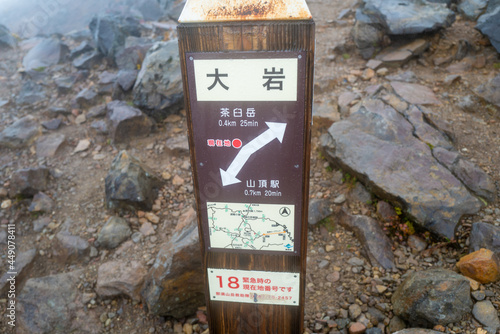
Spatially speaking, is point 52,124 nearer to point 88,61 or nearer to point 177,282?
point 88,61

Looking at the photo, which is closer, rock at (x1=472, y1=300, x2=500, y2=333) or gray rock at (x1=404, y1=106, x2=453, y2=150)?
rock at (x1=472, y1=300, x2=500, y2=333)

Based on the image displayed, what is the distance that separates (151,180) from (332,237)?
2.30m

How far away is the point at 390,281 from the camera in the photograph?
3533 mm

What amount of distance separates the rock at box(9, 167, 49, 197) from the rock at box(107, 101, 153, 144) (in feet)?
3.87

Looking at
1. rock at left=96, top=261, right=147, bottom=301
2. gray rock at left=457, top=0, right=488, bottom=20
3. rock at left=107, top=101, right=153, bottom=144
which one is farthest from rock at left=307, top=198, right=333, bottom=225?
gray rock at left=457, top=0, right=488, bottom=20

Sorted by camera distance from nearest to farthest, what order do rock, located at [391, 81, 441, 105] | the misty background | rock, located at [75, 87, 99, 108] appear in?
1. rock, located at [391, 81, 441, 105]
2. rock, located at [75, 87, 99, 108]
3. the misty background

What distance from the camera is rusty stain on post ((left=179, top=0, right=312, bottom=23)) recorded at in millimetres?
1890

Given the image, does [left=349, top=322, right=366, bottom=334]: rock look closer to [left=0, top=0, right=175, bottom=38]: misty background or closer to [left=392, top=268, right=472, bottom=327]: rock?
[left=392, top=268, right=472, bottom=327]: rock

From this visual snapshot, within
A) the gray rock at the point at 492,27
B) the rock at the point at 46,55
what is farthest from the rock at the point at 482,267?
the rock at the point at 46,55

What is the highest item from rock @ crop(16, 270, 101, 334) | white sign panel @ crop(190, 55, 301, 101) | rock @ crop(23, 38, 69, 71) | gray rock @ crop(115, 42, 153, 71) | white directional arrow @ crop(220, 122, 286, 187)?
white sign panel @ crop(190, 55, 301, 101)

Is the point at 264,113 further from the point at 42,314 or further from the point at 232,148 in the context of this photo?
the point at 42,314

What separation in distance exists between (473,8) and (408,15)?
1.57 m

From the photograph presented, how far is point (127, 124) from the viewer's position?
18.6 feet

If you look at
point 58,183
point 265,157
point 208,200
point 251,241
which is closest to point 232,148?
point 265,157
